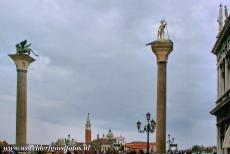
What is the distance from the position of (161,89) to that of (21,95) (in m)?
10.4

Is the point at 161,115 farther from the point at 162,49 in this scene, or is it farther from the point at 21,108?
the point at 21,108

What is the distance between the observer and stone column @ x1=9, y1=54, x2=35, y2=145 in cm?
4141

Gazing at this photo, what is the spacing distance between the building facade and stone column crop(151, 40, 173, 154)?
135 inches

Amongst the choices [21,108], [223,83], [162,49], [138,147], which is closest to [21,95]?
[21,108]

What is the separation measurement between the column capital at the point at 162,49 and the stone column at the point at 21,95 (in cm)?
957

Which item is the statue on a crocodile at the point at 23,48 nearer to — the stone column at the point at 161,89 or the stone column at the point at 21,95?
the stone column at the point at 21,95

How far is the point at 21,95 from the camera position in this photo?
42.2m

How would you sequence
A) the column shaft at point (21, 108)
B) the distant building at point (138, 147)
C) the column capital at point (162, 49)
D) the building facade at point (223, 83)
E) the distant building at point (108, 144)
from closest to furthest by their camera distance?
the building facade at point (223, 83)
the column capital at point (162, 49)
the column shaft at point (21, 108)
the distant building at point (108, 144)
the distant building at point (138, 147)

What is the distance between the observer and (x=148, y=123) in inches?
1302

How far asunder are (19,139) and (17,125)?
1.07 meters

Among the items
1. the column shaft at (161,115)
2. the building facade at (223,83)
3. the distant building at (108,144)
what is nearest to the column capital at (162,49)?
the column shaft at (161,115)

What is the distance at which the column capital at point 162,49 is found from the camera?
40719 millimetres

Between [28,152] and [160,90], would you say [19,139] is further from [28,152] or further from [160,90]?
[160,90]

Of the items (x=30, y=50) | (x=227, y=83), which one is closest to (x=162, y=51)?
(x=227, y=83)
